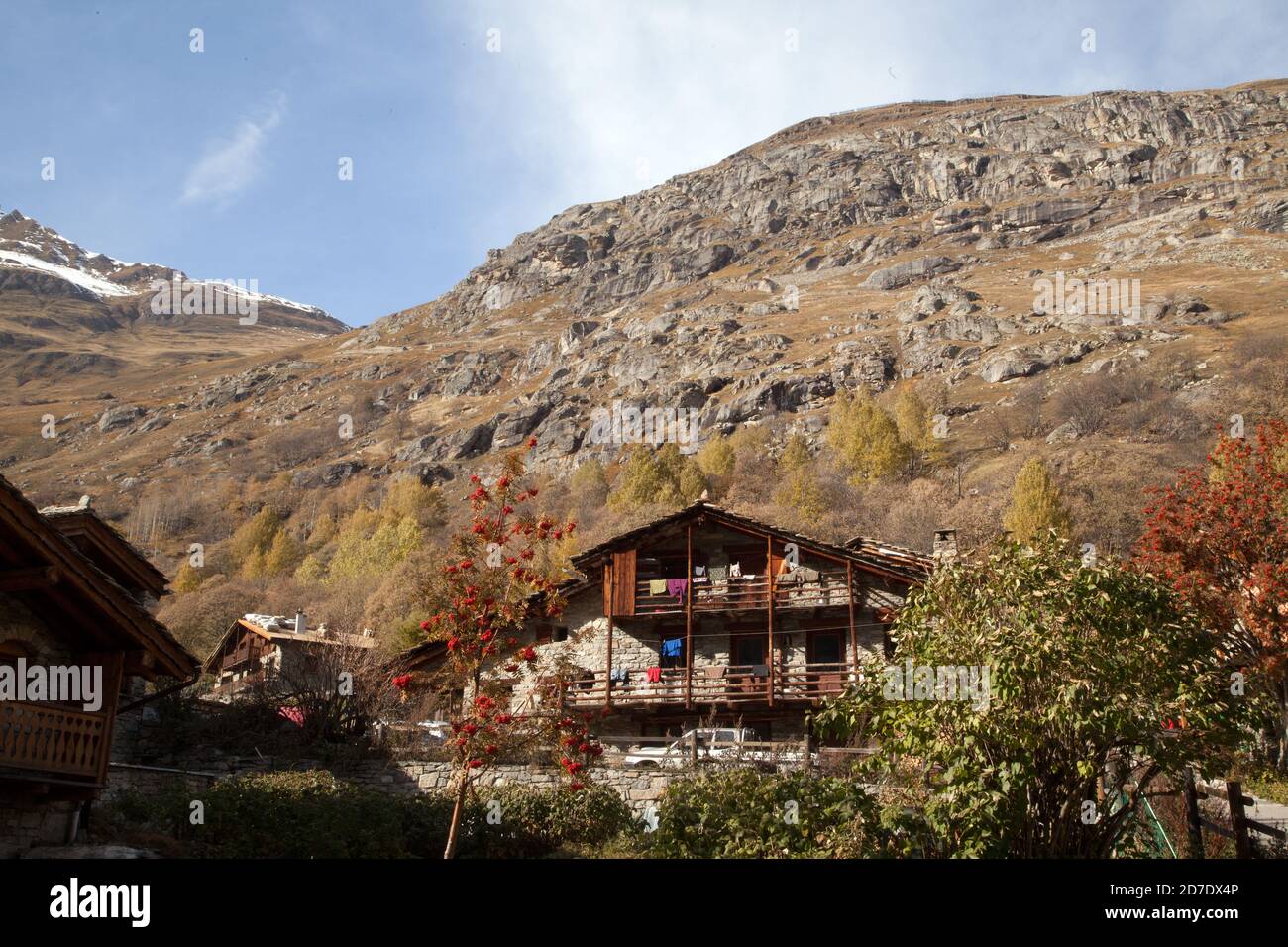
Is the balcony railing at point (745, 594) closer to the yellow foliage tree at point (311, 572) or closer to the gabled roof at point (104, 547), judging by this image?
the gabled roof at point (104, 547)

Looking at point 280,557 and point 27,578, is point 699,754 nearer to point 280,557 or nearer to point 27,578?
point 27,578

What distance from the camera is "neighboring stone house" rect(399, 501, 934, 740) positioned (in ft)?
103

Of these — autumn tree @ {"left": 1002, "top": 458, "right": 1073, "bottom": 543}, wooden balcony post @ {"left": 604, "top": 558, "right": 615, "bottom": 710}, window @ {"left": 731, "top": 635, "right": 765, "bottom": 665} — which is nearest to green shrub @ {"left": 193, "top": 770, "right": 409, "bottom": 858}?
wooden balcony post @ {"left": 604, "top": 558, "right": 615, "bottom": 710}

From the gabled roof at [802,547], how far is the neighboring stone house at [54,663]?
57.3 feet

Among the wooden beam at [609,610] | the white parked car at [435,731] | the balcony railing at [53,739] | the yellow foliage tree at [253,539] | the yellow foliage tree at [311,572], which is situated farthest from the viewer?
the yellow foliage tree at [253,539]

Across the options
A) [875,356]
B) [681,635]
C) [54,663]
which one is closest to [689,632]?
[681,635]

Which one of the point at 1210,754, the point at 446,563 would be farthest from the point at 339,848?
the point at 1210,754

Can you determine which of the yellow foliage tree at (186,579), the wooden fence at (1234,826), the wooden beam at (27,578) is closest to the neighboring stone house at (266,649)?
the wooden beam at (27,578)

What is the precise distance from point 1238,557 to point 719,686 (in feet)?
47.9

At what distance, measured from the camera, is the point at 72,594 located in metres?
14.6

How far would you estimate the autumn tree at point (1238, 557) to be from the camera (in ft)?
78.3

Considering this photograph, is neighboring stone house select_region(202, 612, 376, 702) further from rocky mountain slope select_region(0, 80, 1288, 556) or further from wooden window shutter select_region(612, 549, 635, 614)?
rocky mountain slope select_region(0, 80, 1288, 556)

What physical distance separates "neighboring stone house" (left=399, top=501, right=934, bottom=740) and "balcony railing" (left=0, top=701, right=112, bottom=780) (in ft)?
53.0
